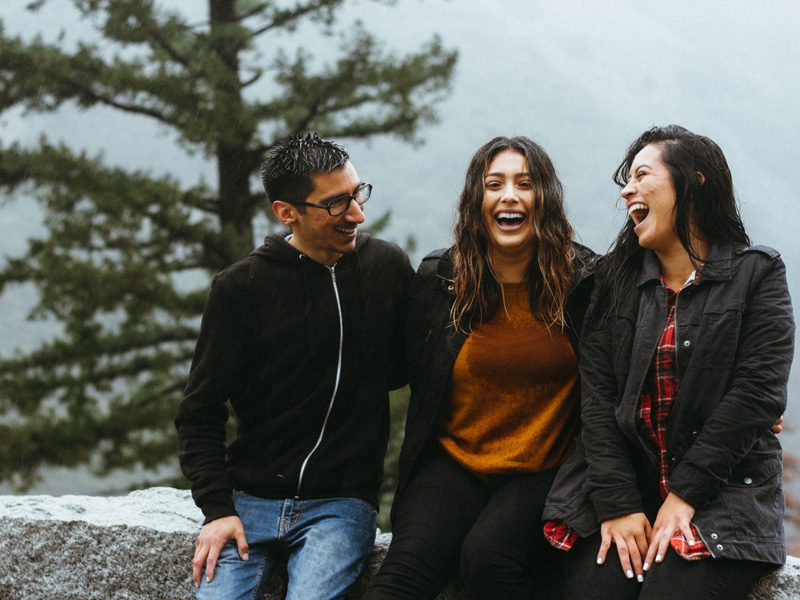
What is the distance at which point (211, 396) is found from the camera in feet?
8.63

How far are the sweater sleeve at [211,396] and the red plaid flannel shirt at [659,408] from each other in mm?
939

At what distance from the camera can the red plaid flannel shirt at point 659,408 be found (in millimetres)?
2387

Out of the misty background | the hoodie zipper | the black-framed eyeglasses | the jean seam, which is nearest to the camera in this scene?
the jean seam

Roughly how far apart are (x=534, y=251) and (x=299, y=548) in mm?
1132

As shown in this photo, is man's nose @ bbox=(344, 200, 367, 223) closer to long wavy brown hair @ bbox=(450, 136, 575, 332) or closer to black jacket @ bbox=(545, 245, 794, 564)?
long wavy brown hair @ bbox=(450, 136, 575, 332)

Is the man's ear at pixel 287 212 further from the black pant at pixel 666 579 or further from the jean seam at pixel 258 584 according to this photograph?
the black pant at pixel 666 579

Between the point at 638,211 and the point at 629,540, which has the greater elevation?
the point at 638,211

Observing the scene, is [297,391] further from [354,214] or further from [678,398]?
[678,398]

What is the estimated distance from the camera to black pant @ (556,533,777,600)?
216 centimetres

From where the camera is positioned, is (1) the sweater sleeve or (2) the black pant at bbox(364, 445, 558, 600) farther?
(1) the sweater sleeve

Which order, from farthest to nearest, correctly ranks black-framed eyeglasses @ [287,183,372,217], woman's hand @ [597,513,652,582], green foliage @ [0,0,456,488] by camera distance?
green foliage @ [0,0,456,488]
black-framed eyeglasses @ [287,183,372,217]
woman's hand @ [597,513,652,582]

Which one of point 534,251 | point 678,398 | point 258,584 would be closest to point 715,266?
point 678,398

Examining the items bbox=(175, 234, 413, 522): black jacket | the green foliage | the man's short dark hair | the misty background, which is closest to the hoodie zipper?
bbox=(175, 234, 413, 522): black jacket

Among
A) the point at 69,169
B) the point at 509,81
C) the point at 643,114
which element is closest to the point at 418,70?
the point at 69,169
